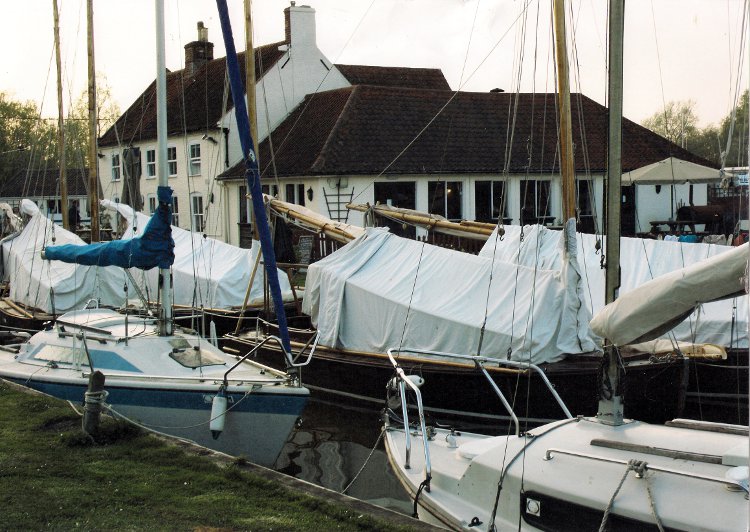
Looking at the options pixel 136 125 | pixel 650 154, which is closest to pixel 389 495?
pixel 650 154

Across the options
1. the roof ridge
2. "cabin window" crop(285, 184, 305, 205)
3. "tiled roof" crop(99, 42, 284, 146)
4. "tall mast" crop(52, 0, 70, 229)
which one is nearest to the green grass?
"tall mast" crop(52, 0, 70, 229)

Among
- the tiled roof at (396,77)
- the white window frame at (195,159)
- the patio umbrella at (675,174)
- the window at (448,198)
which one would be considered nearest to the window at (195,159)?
the white window frame at (195,159)

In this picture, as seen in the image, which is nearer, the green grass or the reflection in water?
the green grass

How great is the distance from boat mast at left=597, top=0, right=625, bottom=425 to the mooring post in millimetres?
5454

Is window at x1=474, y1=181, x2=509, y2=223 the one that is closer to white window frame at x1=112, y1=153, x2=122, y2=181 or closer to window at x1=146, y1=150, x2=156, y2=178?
window at x1=146, y1=150, x2=156, y2=178

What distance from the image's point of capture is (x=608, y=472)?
23.5 ft

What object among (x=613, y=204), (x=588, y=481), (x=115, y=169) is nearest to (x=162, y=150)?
(x=613, y=204)

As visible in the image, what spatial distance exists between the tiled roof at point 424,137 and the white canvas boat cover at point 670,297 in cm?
2617

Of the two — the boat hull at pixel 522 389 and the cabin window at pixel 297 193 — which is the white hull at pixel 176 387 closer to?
the boat hull at pixel 522 389

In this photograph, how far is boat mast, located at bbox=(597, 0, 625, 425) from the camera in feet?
27.3

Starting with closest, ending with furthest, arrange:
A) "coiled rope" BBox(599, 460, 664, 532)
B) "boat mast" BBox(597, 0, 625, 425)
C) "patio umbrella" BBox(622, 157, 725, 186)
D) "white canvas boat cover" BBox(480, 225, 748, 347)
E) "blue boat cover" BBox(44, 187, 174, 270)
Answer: "coiled rope" BBox(599, 460, 664, 532) → "boat mast" BBox(597, 0, 625, 425) → "blue boat cover" BBox(44, 187, 174, 270) → "white canvas boat cover" BBox(480, 225, 748, 347) → "patio umbrella" BBox(622, 157, 725, 186)

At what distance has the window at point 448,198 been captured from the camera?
114 ft

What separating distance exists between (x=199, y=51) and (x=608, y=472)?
42842mm

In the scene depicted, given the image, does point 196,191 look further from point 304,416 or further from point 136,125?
point 304,416
